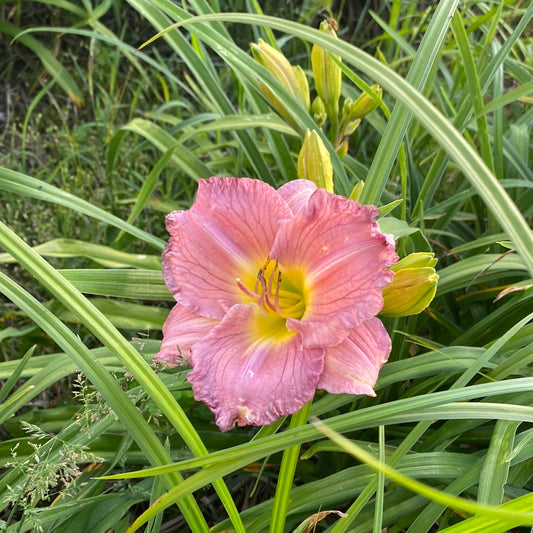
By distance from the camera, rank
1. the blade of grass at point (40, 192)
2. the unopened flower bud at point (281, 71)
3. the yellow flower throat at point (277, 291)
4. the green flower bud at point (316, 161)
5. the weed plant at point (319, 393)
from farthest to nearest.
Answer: the unopened flower bud at point (281, 71)
the blade of grass at point (40, 192)
the green flower bud at point (316, 161)
the yellow flower throat at point (277, 291)
the weed plant at point (319, 393)

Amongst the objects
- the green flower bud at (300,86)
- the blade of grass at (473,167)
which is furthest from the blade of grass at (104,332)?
the green flower bud at (300,86)

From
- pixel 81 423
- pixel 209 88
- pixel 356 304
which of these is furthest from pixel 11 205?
pixel 356 304

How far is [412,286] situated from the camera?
0.87 metres

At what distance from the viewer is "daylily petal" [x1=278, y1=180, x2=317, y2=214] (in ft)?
3.08

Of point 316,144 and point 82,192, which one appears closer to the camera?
point 316,144

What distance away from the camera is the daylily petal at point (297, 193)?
0.94 m

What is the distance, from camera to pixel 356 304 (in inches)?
31.6

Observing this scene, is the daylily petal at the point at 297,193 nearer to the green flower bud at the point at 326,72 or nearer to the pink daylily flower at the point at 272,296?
the pink daylily flower at the point at 272,296

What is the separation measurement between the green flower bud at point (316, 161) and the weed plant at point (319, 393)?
69 millimetres

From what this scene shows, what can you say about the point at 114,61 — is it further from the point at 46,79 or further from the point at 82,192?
the point at 82,192

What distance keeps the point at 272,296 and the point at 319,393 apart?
0.32 metres

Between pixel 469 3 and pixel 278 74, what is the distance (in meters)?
0.64

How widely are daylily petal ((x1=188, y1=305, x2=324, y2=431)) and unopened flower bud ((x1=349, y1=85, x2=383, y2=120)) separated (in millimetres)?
→ 594


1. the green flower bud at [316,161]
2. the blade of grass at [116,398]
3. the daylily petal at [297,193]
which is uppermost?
the green flower bud at [316,161]
